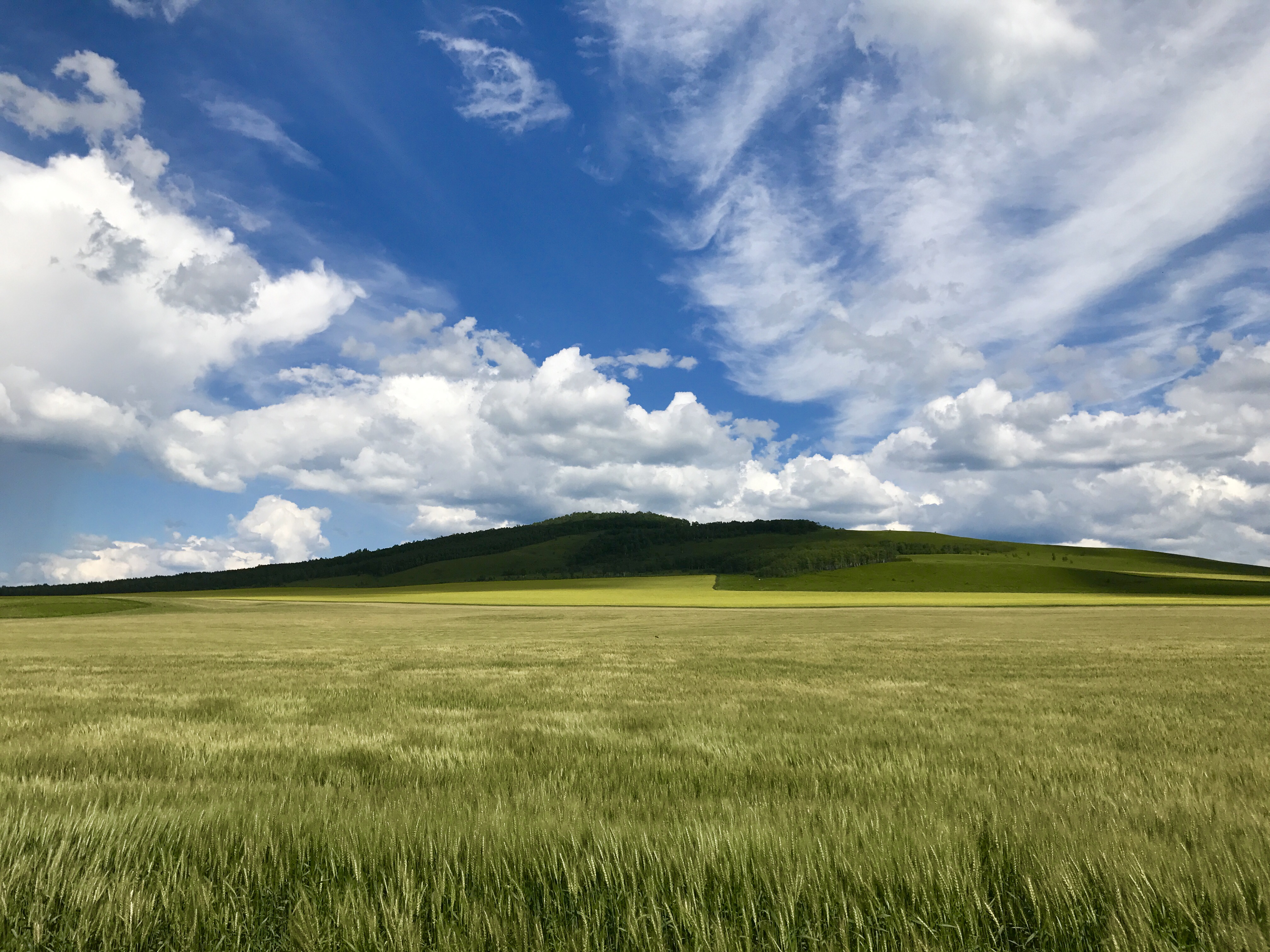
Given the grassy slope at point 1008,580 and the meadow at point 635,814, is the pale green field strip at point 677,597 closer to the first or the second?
the grassy slope at point 1008,580

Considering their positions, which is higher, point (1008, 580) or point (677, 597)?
point (677, 597)

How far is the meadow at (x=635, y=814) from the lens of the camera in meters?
A: 3.22

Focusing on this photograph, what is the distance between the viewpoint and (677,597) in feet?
380

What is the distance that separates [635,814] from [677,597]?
112 meters

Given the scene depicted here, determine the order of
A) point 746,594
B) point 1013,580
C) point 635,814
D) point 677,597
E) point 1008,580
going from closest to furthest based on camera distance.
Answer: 1. point 635,814
2. point 677,597
3. point 746,594
4. point 1008,580
5. point 1013,580

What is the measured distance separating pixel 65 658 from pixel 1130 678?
30.8 meters

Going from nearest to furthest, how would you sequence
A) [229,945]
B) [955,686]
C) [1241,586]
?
[229,945] < [955,686] < [1241,586]

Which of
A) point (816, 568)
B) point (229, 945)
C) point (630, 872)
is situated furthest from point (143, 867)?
point (816, 568)

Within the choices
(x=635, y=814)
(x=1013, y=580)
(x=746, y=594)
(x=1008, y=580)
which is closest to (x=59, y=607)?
(x=635, y=814)

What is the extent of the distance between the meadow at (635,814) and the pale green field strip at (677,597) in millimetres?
→ 74289

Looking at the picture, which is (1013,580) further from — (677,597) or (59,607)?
(59,607)

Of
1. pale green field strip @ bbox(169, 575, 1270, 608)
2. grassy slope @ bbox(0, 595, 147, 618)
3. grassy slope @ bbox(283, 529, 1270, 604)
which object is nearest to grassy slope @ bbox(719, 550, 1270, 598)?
grassy slope @ bbox(283, 529, 1270, 604)

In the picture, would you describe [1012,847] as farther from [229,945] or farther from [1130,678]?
[1130,678]

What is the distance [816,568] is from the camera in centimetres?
17700
